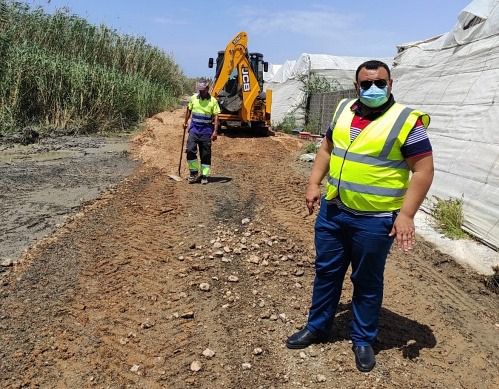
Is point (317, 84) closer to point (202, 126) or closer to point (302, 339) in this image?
point (202, 126)

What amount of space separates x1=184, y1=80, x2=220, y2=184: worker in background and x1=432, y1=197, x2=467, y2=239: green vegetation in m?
3.72

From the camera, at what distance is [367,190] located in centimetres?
273

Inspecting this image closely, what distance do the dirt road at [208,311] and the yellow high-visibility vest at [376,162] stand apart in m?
1.11

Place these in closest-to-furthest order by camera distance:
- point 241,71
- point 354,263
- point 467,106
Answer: point 354,263 → point 467,106 → point 241,71

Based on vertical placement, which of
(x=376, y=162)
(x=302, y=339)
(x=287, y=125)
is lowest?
(x=287, y=125)

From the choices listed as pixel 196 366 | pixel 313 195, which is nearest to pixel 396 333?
pixel 313 195

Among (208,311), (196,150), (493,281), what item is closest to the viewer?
(208,311)

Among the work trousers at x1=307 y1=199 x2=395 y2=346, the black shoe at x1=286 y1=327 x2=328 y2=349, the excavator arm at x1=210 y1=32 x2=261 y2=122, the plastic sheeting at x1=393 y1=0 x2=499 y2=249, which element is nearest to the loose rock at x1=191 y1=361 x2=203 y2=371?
the black shoe at x1=286 y1=327 x2=328 y2=349

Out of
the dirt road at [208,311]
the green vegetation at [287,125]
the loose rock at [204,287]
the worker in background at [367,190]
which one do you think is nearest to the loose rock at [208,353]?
the dirt road at [208,311]

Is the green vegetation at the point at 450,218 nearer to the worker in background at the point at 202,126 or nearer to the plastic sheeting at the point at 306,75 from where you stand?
the worker in background at the point at 202,126

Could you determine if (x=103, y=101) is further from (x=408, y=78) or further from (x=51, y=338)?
(x=51, y=338)

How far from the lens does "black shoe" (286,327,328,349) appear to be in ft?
10.5

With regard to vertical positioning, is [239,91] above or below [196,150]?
above

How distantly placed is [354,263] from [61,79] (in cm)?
1258
